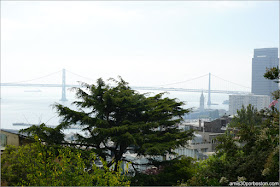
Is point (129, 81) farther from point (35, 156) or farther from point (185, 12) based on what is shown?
point (35, 156)

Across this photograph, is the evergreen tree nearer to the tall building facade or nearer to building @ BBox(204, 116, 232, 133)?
building @ BBox(204, 116, 232, 133)

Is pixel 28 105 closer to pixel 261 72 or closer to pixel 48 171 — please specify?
pixel 48 171

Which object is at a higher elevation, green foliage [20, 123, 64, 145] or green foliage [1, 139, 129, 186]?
green foliage [20, 123, 64, 145]

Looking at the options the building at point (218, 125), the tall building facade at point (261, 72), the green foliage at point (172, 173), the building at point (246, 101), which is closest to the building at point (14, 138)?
the green foliage at point (172, 173)

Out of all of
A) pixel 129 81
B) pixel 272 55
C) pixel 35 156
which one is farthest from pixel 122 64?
pixel 272 55

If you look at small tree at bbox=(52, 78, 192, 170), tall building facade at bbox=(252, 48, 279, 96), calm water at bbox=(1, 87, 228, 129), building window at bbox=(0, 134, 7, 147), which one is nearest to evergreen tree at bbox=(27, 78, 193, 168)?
small tree at bbox=(52, 78, 192, 170)
